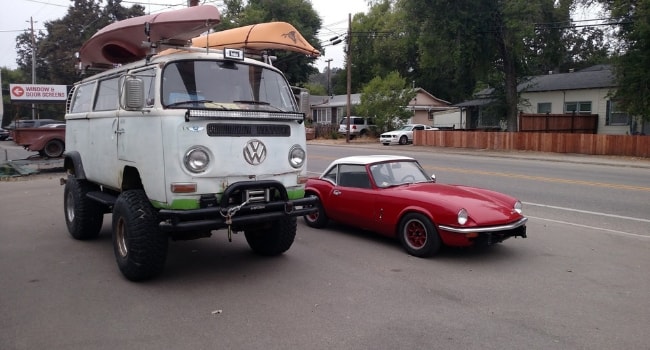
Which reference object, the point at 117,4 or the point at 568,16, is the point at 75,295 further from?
the point at 117,4

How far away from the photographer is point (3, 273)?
6305mm

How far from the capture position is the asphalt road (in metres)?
4.39

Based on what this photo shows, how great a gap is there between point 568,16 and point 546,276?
3159 cm

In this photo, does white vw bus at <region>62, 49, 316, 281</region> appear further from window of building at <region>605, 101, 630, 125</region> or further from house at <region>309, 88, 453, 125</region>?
house at <region>309, 88, 453, 125</region>

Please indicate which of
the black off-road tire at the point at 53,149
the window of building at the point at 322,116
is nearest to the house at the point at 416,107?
the window of building at the point at 322,116

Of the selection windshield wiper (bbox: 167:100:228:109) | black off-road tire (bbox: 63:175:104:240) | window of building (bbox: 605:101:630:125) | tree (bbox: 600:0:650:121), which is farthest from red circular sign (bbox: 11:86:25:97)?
windshield wiper (bbox: 167:100:228:109)

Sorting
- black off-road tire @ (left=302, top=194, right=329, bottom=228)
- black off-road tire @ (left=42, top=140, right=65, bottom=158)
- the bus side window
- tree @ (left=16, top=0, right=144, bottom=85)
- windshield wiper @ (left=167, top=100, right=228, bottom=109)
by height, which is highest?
tree @ (left=16, top=0, right=144, bottom=85)

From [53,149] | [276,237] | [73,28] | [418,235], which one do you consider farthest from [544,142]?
[73,28]

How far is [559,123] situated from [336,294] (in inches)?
1274

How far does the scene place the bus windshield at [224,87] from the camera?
5703 millimetres

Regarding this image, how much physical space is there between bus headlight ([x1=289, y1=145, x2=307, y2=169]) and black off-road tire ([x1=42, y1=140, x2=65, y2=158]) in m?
20.6

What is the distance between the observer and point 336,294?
5457mm

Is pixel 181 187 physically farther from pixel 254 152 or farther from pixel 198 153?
pixel 254 152

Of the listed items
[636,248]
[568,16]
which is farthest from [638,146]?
[636,248]
